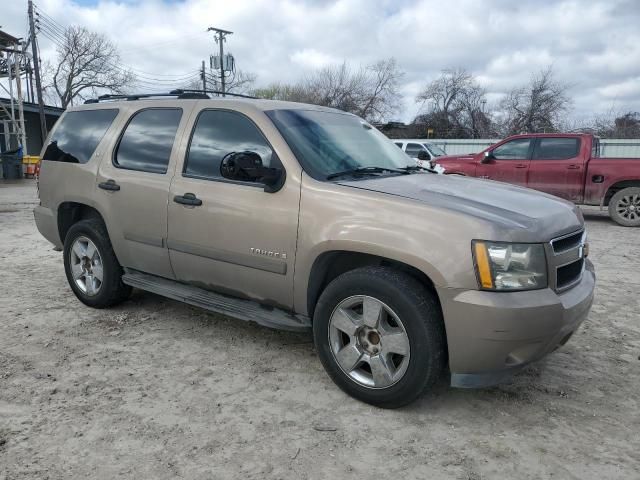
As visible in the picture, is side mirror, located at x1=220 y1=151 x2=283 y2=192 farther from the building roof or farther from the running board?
the building roof

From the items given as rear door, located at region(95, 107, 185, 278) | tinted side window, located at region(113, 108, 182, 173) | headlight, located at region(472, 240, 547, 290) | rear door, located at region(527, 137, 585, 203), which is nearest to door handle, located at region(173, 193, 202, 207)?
rear door, located at region(95, 107, 185, 278)

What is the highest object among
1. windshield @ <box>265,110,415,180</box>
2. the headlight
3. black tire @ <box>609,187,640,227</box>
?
windshield @ <box>265,110,415,180</box>

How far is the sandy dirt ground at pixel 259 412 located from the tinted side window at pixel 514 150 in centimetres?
738

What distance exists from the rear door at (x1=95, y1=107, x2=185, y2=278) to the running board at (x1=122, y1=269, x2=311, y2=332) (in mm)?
94

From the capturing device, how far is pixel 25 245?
7.83m

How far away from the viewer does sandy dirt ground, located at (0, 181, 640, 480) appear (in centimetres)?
260

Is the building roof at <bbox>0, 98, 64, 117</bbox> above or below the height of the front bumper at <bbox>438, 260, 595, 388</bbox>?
above

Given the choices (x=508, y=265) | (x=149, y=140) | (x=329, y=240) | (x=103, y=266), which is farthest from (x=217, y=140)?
(x=508, y=265)

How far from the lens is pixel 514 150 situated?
11398mm

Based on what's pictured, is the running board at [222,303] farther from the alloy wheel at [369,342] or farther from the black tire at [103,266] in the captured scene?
the alloy wheel at [369,342]

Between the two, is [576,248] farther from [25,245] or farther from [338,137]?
[25,245]

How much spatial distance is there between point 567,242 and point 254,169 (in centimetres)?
196

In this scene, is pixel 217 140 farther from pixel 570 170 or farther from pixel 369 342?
pixel 570 170

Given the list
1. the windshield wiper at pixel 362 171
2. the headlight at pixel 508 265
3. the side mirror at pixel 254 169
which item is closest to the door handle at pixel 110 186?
the side mirror at pixel 254 169
